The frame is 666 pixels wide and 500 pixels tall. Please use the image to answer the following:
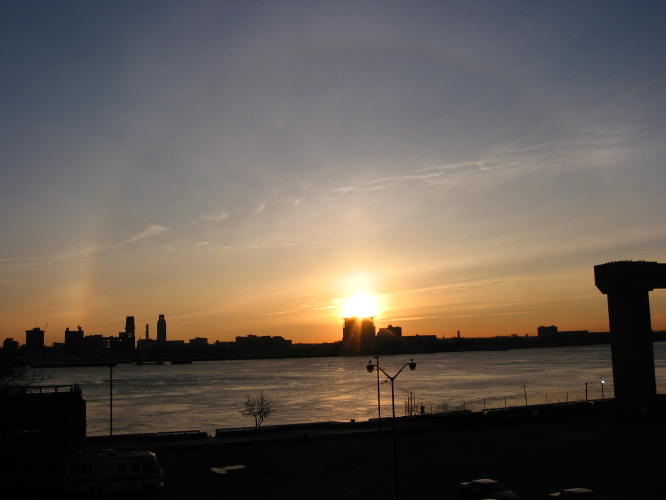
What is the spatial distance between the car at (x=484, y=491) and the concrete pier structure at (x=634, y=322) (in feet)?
116

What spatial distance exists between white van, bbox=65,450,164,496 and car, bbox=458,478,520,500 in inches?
639

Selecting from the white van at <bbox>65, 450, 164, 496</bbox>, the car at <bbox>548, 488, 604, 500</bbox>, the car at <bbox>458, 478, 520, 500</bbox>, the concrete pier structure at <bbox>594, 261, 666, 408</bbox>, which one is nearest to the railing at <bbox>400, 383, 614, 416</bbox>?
the concrete pier structure at <bbox>594, 261, 666, 408</bbox>

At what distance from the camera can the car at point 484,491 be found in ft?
93.5

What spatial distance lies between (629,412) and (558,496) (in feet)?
118

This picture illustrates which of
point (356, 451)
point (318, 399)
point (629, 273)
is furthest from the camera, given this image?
point (318, 399)

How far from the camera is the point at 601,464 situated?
39.1m

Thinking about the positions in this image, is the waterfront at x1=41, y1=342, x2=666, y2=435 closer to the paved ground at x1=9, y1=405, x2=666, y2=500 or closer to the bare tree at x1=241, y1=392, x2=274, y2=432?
the bare tree at x1=241, y1=392, x2=274, y2=432

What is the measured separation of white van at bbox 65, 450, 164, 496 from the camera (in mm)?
32188

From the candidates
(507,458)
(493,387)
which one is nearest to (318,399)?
(493,387)

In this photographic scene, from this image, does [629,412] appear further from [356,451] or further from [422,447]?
[356,451]

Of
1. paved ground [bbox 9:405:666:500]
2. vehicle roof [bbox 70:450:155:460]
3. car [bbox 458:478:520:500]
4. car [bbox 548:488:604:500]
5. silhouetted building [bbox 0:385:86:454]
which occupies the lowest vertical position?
paved ground [bbox 9:405:666:500]

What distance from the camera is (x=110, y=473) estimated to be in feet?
106

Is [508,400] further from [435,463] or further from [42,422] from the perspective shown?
[42,422]

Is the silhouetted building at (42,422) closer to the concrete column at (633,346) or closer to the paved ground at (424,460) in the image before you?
the paved ground at (424,460)
